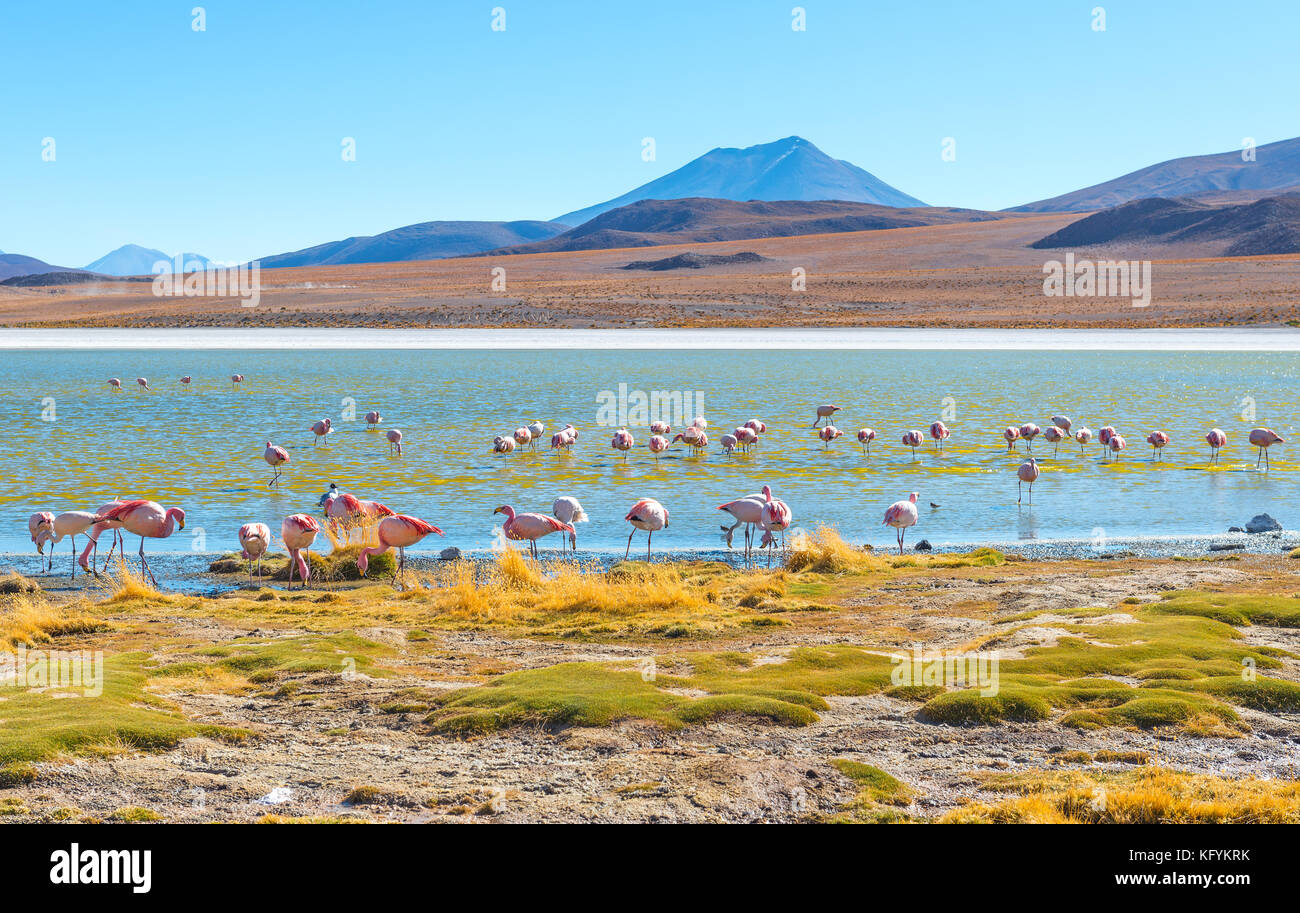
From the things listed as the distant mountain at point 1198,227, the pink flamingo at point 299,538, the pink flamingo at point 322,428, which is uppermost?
the distant mountain at point 1198,227

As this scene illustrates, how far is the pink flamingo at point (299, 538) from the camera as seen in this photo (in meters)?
11.3

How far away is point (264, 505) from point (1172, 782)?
13.3m

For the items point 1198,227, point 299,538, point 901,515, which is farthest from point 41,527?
point 1198,227

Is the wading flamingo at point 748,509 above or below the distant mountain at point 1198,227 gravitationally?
below

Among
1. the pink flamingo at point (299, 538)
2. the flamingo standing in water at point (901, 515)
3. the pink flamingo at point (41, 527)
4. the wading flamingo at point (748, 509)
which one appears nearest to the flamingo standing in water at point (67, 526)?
the pink flamingo at point (41, 527)

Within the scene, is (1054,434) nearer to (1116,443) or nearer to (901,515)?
(1116,443)

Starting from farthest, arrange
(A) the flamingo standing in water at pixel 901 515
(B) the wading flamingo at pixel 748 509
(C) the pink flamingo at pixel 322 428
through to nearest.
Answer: (C) the pink flamingo at pixel 322 428
(A) the flamingo standing in water at pixel 901 515
(B) the wading flamingo at pixel 748 509

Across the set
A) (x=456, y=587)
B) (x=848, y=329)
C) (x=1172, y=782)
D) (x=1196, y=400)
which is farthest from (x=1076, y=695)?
(x=848, y=329)

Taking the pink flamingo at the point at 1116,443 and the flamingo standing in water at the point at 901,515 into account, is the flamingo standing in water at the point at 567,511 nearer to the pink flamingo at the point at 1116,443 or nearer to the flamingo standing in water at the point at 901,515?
the flamingo standing in water at the point at 901,515

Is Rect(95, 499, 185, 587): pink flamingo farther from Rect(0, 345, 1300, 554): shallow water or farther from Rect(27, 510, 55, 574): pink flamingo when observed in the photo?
Rect(0, 345, 1300, 554): shallow water

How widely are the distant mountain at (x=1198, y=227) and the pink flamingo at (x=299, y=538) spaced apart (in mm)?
119243

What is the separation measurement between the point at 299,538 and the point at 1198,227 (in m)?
135

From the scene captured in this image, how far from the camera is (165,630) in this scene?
943 cm

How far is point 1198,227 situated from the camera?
413 feet
